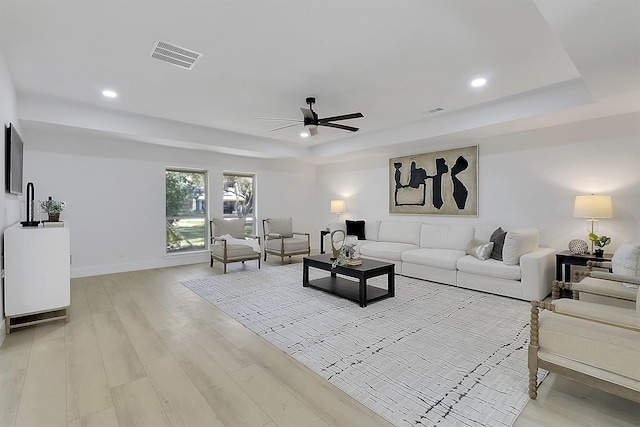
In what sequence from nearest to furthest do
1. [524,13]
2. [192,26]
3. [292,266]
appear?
1. [524,13]
2. [192,26]
3. [292,266]

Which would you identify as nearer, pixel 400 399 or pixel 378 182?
pixel 400 399

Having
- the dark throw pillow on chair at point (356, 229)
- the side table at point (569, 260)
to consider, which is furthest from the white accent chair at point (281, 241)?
the side table at point (569, 260)

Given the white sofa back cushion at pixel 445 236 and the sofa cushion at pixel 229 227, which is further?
the sofa cushion at pixel 229 227

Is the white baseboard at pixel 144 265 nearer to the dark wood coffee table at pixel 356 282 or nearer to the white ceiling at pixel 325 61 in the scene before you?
the white ceiling at pixel 325 61

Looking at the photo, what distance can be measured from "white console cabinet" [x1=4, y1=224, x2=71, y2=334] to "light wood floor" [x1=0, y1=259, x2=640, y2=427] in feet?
0.72

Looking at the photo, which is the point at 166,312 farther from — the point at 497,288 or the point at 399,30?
the point at 497,288

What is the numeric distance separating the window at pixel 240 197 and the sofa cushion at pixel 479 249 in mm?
4637

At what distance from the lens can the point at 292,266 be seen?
599cm

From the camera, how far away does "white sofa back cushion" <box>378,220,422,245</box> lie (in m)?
5.77

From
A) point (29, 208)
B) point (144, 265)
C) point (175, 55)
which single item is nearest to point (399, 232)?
point (175, 55)

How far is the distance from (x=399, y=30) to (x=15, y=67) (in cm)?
388

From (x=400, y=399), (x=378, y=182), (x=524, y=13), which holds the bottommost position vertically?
(x=400, y=399)

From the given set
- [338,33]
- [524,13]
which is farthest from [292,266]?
[524,13]

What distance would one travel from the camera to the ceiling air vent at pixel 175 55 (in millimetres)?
2773
